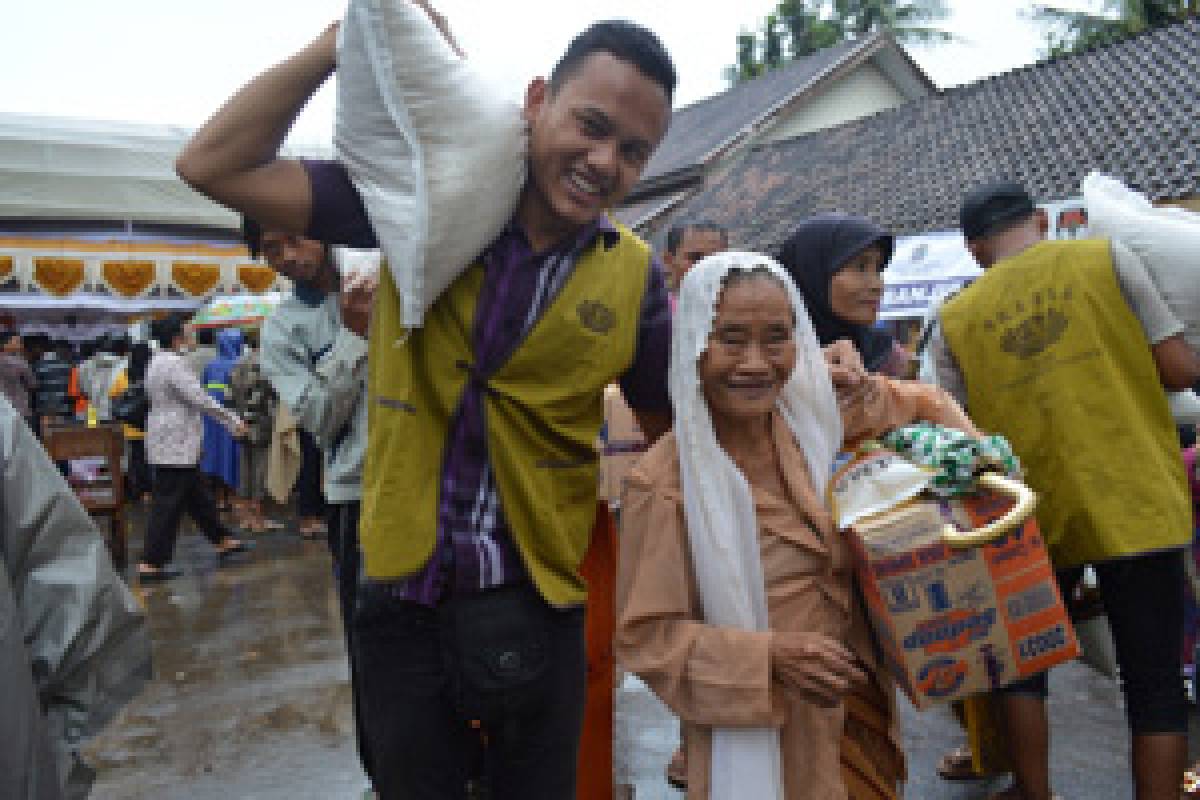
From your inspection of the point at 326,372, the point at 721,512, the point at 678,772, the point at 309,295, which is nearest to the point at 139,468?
the point at 309,295

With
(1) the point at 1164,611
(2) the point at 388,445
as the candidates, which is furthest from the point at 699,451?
(1) the point at 1164,611

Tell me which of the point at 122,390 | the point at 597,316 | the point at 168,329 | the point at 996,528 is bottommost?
the point at 122,390

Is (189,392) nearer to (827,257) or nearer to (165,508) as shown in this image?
(165,508)

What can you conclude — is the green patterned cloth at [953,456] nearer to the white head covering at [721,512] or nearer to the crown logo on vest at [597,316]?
the white head covering at [721,512]

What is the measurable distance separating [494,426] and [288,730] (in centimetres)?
290

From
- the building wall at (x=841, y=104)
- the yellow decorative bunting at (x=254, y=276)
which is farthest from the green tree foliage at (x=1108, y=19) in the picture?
the yellow decorative bunting at (x=254, y=276)

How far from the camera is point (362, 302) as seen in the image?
6.89 feet

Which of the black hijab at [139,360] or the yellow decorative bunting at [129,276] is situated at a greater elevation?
the yellow decorative bunting at [129,276]

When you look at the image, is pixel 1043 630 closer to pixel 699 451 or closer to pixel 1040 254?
pixel 699 451

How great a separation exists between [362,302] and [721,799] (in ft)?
4.39

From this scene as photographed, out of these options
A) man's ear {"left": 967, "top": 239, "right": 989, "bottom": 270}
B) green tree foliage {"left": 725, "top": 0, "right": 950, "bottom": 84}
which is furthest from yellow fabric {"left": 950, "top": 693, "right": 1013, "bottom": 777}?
green tree foliage {"left": 725, "top": 0, "right": 950, "bottom": 84}

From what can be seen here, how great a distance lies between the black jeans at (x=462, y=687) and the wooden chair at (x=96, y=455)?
5.97 meters

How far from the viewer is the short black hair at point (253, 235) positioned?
2596 millimetres

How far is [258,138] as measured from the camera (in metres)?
1.25
